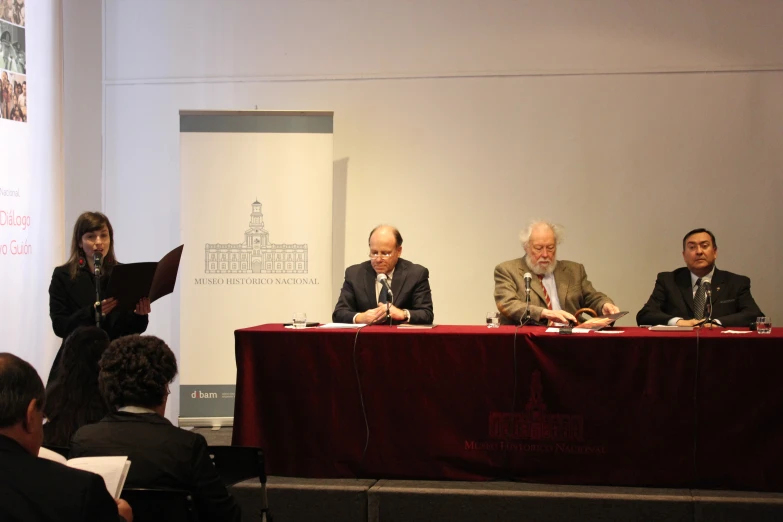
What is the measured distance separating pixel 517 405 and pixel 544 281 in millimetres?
1198

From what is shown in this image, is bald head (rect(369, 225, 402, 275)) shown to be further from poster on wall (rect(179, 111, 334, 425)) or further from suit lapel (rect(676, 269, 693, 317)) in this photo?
suit lapel (rect(676, 269, 693, 317))

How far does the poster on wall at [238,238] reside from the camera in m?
5.37

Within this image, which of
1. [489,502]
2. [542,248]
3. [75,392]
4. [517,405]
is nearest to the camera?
[75,392]

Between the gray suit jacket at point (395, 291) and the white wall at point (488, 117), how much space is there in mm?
982

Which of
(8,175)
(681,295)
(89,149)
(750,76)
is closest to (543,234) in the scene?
(681,295)

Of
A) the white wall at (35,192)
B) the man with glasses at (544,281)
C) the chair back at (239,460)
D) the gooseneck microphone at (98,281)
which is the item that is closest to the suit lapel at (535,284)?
the man with glasses at (544,281)

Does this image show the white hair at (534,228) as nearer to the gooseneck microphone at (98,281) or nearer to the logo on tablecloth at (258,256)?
the logo on tablecloth at (258,256)

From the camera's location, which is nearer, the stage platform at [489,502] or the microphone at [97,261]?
the stage platform at [489,502]

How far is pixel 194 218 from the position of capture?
5406 mm

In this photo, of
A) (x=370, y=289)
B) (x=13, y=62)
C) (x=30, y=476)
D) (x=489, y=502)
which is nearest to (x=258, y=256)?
(x=370, y=289)

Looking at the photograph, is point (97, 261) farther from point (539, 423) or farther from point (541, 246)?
point (541, 246)

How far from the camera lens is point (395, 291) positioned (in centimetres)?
444

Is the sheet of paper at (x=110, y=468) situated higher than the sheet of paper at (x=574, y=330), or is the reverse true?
the sheet of paper at (x=574, y=330)

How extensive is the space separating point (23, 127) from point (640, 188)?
3.89m
